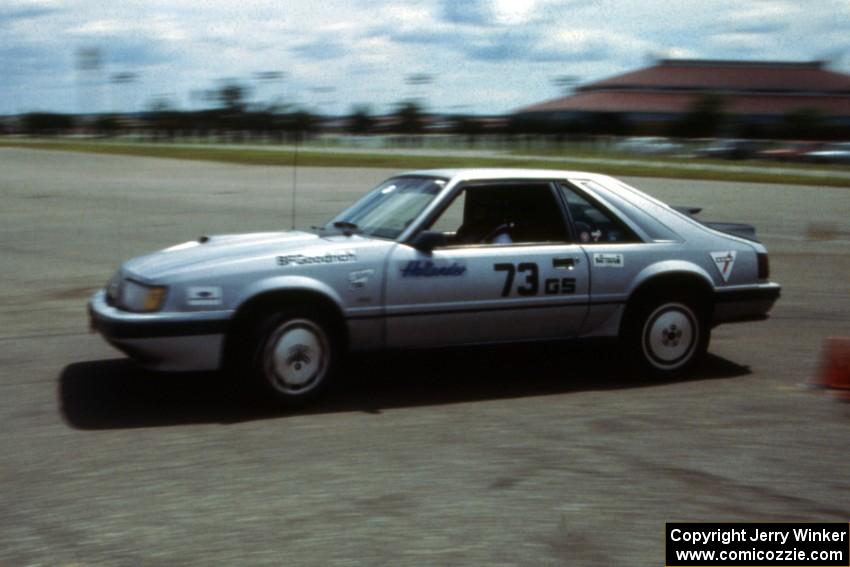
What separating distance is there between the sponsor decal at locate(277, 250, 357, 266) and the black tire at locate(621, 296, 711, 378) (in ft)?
6.51

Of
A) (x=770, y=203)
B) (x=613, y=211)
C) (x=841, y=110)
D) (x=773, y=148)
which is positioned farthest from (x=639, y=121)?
(x=613, y=211)

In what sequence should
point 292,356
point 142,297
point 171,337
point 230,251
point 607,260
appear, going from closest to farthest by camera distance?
point 171,337, point 142,297, point 292,356, point 230,251, point 607,260

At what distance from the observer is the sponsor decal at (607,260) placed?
285 inches

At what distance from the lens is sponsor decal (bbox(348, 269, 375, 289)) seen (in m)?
6.62

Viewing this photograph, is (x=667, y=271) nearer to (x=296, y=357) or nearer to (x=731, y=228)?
(x=731, y=228)

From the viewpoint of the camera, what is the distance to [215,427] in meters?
6.23

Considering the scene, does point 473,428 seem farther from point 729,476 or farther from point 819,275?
point 819,275

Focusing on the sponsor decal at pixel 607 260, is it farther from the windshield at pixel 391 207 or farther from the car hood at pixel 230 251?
the car hood at pixel 230 251

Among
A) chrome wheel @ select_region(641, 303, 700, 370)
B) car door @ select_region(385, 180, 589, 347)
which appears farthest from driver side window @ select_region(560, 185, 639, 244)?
chrome wheel @ select_region(641, 303, 700, 370)

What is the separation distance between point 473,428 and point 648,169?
122ft

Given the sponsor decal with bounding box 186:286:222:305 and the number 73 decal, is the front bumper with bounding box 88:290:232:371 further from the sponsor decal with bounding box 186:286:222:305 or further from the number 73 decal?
the number 73 decal

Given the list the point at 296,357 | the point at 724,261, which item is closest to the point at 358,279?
the point at 296,357

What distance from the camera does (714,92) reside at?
112 m

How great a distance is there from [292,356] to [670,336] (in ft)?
8.69
